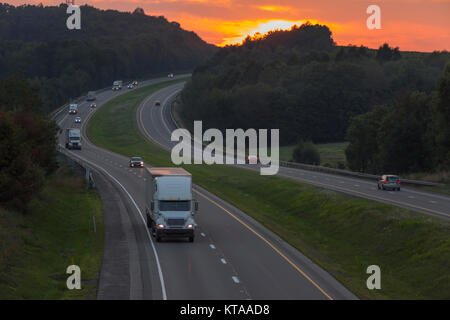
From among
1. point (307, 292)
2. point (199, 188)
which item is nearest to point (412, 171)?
point (199, 188)

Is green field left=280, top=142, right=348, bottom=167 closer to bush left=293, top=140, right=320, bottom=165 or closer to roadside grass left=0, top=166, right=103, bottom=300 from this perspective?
bush left=293, top=140, right=320, bottom=165

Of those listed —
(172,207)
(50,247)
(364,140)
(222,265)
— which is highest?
(172,207)

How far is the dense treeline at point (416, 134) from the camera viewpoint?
79.3 metres

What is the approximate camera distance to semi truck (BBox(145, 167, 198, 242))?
37.4 metres

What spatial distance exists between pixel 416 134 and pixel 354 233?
4893 cm

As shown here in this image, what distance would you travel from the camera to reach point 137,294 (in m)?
25.5

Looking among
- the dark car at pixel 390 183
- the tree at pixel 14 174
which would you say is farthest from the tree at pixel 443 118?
the tree at pixel 14 174

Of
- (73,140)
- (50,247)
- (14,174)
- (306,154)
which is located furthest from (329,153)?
(50,247)

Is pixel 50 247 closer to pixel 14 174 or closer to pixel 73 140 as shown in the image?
pixel 14 174

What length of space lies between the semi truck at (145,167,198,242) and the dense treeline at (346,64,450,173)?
4825cm

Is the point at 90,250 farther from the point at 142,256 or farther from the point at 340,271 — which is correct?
the point at 340,271

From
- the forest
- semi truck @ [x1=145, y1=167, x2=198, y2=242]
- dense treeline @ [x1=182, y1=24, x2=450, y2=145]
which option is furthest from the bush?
semi truck @ [x1=145, y1=167, x2=198, y2=242]

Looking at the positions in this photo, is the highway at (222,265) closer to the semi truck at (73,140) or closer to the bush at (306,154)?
the semi truck at (73,140)

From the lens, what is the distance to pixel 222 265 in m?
31.5
